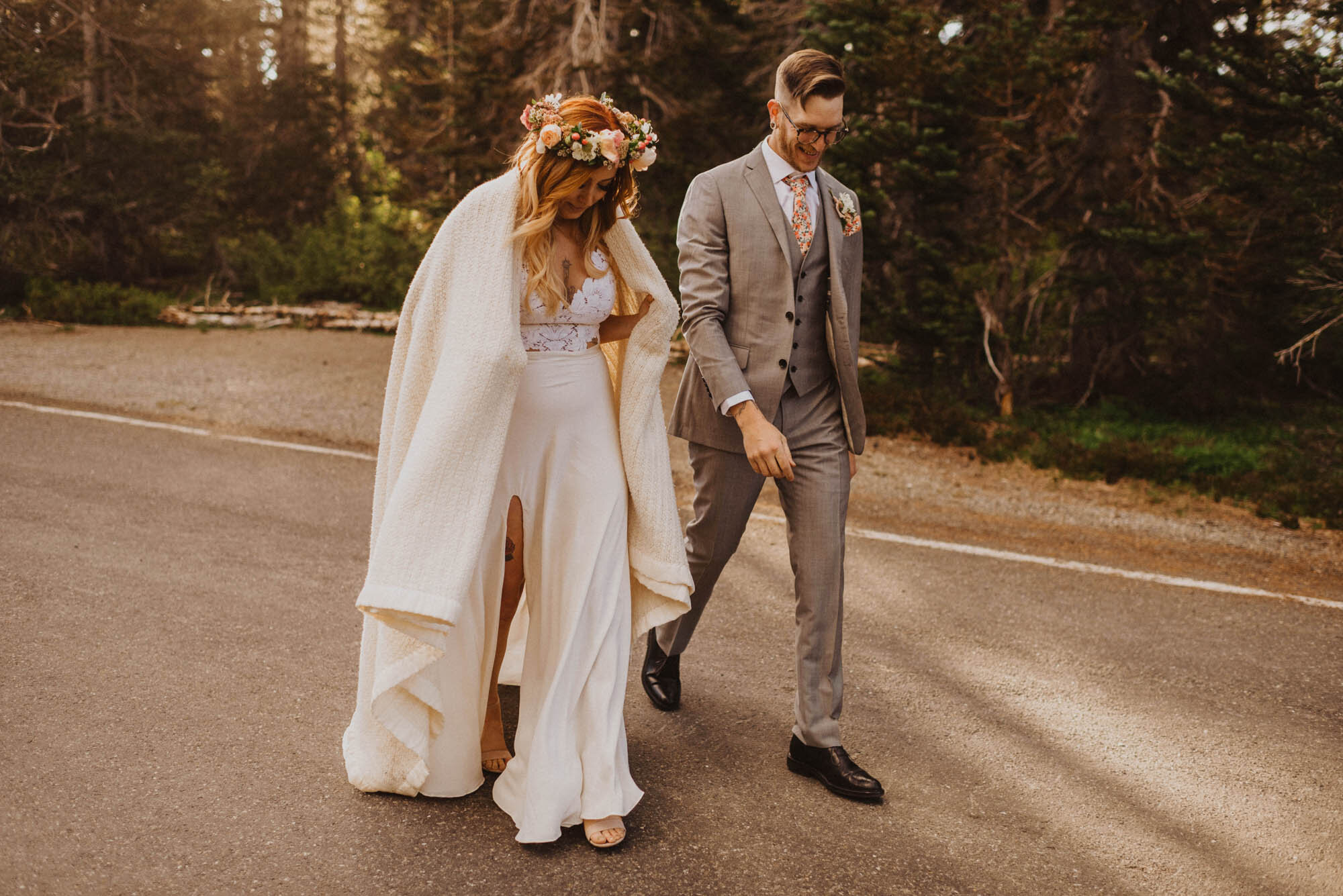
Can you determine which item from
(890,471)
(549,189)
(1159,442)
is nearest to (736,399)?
(549,189)

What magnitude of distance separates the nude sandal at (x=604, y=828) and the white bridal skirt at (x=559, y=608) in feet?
0.14

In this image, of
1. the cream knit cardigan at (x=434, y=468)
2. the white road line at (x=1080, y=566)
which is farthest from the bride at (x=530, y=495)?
the white road line at (x=1080, y=566)

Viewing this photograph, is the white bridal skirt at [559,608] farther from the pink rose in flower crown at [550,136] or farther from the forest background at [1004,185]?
the forest background at [1004,185]

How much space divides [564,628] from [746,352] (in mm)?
1223

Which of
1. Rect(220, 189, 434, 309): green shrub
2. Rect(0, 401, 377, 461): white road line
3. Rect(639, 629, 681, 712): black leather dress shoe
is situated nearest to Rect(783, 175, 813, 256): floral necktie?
Rect(639, 629, 681, 712): black leather dress shoe

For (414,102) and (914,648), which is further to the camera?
(414,102)

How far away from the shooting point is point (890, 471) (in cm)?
929

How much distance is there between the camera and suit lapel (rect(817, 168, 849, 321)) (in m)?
3.91

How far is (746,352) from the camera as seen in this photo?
13.0 ft

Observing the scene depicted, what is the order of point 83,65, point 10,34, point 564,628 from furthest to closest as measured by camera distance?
point 83,65 < point 10,34 < point 564,628

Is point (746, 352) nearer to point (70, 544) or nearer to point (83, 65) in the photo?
point (70, 544)

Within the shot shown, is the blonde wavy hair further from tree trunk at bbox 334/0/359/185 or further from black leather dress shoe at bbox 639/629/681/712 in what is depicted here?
tree trunk at bbox 334/0/359/185

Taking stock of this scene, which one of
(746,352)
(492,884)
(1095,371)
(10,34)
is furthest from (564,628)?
(10,34)

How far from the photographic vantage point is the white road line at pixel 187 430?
889 centimetres
